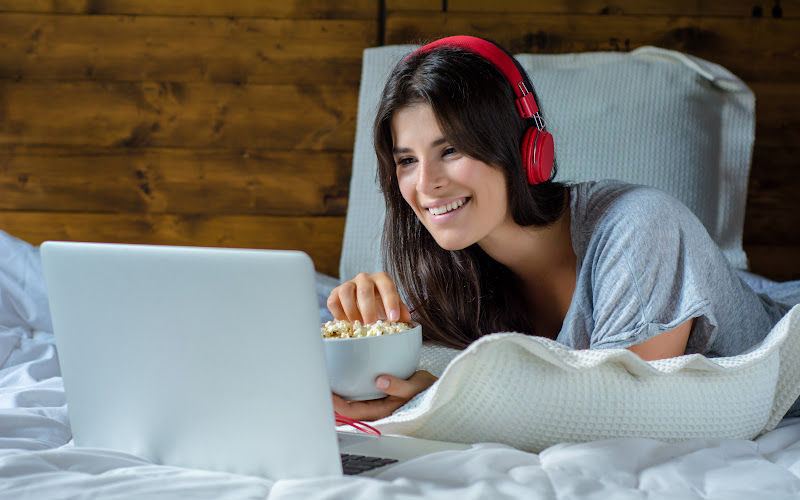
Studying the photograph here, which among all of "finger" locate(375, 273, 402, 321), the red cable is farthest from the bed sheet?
"finger" locate(375, 273, 402, 321)

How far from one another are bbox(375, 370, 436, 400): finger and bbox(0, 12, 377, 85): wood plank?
143 centimetres

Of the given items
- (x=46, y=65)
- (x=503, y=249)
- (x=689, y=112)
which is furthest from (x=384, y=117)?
(x=46, y=65)

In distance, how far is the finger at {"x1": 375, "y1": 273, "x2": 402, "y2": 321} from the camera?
1.02m

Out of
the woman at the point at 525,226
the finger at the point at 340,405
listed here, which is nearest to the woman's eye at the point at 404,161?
the woman at the point at 525,226

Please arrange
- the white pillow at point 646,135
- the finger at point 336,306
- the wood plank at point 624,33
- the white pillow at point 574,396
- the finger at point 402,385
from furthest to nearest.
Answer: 1. the wood plank at point 624,33
2. the white pillow at point 646,135
3. the finger at point 336,306
4. the finger at point 402,385
5. the white pillow at point 574,396

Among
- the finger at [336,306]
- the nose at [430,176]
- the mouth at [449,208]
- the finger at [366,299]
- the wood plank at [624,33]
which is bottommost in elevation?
the finger at [336,306]

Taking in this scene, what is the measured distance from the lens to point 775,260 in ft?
7.20

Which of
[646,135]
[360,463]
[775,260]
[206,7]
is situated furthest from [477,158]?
[775,260]

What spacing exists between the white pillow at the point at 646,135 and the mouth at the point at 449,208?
21.6 inches

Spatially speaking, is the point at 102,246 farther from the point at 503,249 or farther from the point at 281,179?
the point at 281,179

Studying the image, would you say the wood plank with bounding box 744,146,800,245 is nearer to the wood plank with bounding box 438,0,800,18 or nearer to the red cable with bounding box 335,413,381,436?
the wood plank with bounding box 438,0,800,18

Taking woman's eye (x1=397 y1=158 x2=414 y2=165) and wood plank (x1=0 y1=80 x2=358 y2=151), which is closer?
woman's eye (x1=397 y1=158 x2=414 y2=165)

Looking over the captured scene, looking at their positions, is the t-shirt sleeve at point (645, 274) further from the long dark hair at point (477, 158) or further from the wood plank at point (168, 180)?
the wood plank at point (168, 180)

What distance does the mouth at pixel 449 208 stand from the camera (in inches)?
43.9
